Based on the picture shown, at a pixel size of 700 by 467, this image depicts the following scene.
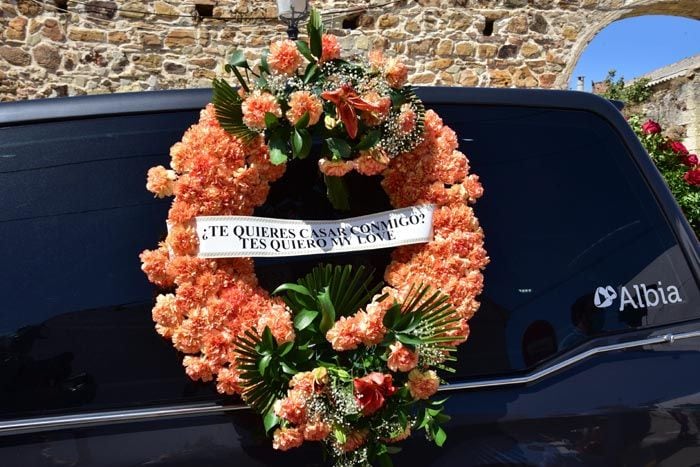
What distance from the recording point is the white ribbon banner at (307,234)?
159cm

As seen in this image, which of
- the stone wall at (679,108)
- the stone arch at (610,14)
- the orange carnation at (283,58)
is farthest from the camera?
the stone wall at (679,108)

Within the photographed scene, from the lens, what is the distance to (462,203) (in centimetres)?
175

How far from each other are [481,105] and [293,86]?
1.84 feet

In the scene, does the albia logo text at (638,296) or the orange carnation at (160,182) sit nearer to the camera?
the orange carnation at (160,182)

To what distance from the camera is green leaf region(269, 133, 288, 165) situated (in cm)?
161

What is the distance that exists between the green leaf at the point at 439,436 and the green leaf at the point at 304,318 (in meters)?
0.38

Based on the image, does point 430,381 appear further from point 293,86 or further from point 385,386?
point 293,86

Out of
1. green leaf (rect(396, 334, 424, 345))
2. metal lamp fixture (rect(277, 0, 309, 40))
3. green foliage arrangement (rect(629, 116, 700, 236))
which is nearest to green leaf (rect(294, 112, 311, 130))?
green leaf (rect(396, 334, 424, 345))

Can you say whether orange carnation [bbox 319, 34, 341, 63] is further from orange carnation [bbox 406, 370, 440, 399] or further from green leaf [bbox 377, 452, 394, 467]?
green leaf [bbox 377, 452, 394, 467]

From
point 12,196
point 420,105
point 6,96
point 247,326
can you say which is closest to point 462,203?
point 420,105

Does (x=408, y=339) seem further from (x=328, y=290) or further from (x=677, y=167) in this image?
(x=677, y=167)

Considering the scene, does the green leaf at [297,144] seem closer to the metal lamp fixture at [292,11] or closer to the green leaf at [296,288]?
the green leaf at [296,288]

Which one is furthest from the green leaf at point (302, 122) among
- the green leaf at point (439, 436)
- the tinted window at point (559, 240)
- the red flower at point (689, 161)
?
the red flower at point (689, 161)

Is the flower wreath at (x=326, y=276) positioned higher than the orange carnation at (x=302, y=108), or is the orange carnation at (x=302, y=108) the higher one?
the orange carnation at (x=302, y=108)
